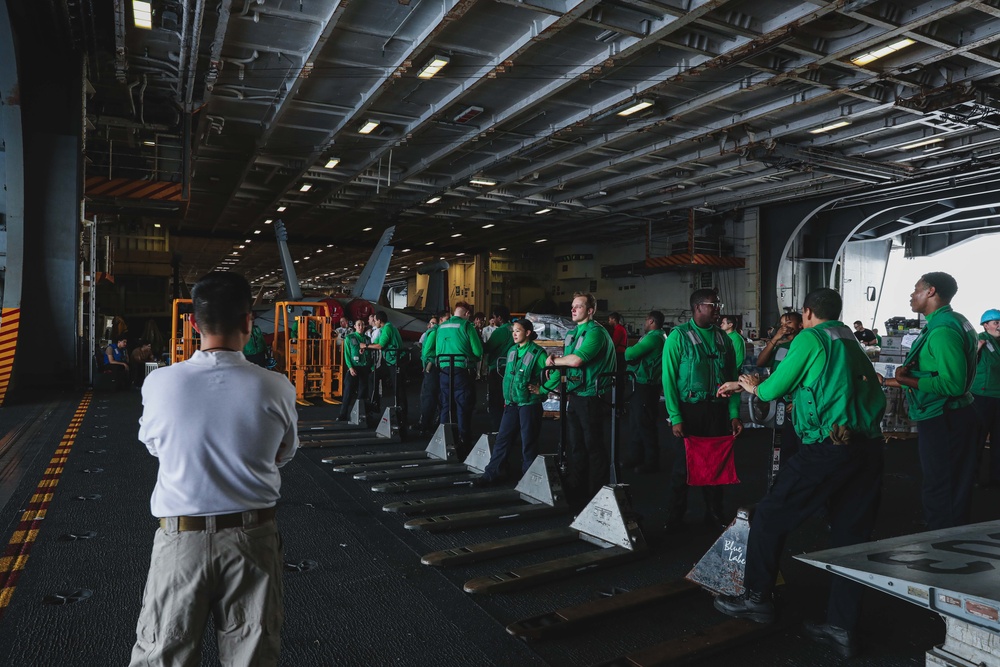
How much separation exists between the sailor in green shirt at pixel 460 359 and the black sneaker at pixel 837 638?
4.99 m

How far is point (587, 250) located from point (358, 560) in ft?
86.5

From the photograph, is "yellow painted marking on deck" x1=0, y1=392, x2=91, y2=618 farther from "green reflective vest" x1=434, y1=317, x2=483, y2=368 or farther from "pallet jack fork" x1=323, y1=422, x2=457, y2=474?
"green reflective vest" x1=434, y1=317, x2=483, y2=368

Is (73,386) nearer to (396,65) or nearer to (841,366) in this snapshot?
(396,65)

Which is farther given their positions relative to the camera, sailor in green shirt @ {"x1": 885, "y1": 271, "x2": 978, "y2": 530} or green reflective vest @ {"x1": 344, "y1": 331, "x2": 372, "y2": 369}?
green reflective vest @ {"x1": 344, "y1": 331, "x2": 372, "y2": 369}

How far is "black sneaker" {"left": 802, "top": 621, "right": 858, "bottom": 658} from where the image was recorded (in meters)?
3.02

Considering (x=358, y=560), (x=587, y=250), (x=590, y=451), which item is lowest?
(x=358, y=560)

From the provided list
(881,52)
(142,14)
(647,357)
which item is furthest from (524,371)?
(881,52)

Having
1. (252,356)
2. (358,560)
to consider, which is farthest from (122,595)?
(252,356)

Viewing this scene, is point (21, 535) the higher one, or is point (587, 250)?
point (587, 250)

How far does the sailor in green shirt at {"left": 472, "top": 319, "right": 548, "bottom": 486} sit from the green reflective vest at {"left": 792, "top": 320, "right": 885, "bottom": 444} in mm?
2879

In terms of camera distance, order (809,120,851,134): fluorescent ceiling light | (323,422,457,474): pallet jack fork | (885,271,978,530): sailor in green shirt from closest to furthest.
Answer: (885,271,978,530): sailor in green shirt, (323,422,457,474): pallet jack fork, (809,120,851,134): fluorescent ceiling light

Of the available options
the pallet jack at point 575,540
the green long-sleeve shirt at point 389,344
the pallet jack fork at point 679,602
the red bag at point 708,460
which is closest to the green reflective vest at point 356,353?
the green long-sleeve shirt at point 389,344

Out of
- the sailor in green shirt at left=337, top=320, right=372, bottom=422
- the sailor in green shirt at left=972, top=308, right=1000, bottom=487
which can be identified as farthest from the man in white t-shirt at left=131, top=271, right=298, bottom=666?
the sailor in green shirt at left=337, top=320, right=372, bottom=422

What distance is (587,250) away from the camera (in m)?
29.5
